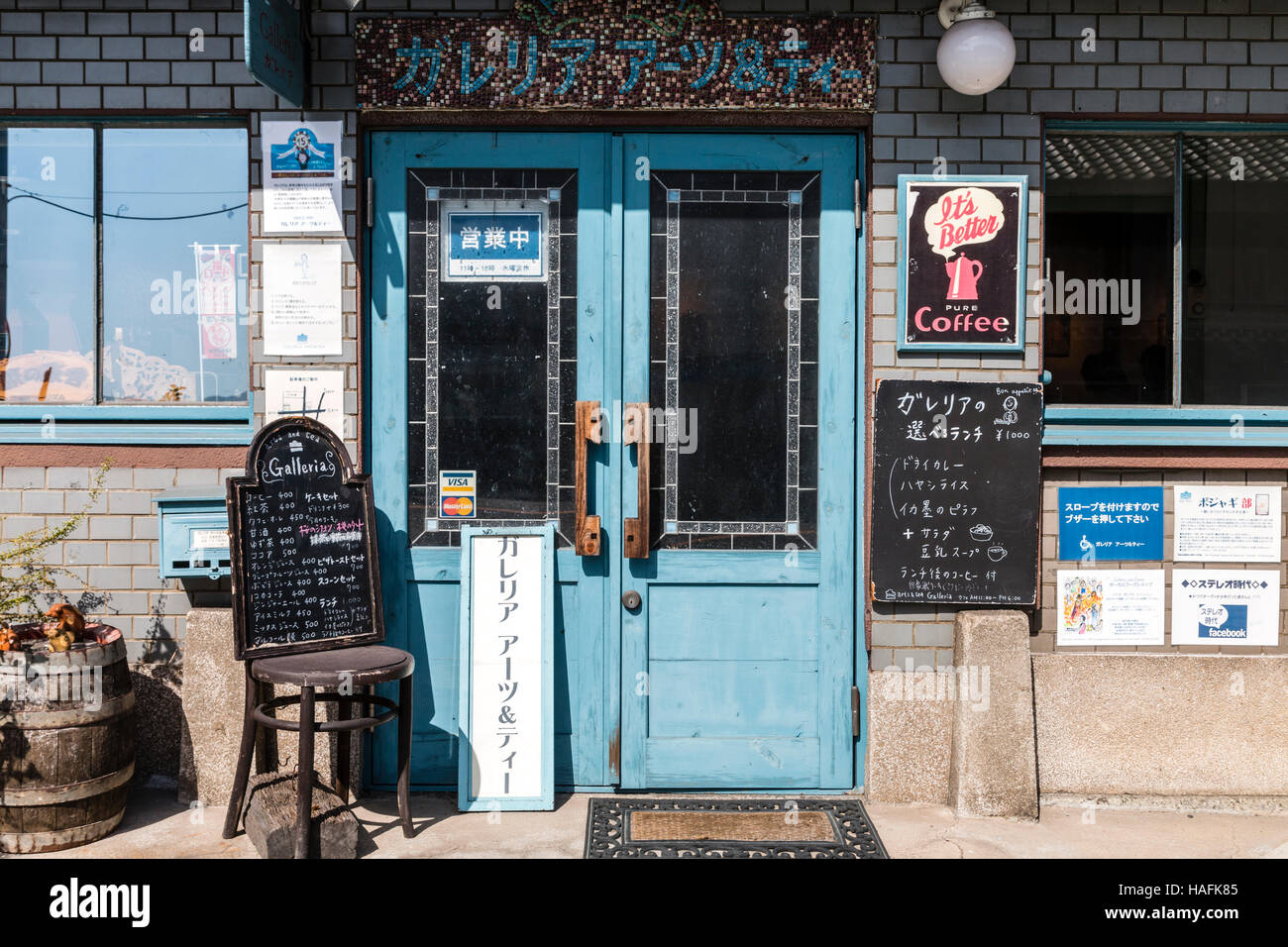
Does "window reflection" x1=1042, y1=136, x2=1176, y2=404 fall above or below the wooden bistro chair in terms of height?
above

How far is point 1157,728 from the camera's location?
15.0ft

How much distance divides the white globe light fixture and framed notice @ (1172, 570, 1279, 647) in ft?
7.89

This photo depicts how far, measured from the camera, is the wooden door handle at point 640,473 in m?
4.52

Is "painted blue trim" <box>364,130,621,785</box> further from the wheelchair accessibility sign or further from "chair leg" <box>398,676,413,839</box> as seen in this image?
"chair leg" <box>398,676,413,839</box>

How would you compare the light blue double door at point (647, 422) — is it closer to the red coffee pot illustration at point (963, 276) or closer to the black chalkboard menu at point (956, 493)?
the black chalkboard menu at point (956, 493)

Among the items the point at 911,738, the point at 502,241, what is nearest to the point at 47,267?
the point at 502,241

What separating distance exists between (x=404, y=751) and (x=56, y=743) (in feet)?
4.37

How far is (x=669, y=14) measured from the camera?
444cm

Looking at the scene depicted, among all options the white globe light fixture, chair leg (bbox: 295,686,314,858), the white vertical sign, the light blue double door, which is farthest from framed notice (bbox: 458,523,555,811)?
the white globe light fixture

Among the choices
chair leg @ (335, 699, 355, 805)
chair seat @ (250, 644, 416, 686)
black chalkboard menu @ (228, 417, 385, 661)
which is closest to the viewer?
chair seat @ (250, 644, 416, 686)

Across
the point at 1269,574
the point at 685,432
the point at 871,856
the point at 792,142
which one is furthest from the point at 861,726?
the point at 792,142

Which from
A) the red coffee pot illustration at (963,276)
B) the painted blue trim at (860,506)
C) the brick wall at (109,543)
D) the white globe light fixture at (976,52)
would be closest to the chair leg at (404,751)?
the brick wall at (109,543)

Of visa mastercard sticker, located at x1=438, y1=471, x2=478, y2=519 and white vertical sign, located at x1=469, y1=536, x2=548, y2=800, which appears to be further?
visa mastercard sticker, located at x1=438, y1=471, x2=478, y2=519

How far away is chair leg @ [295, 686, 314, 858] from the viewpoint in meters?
3.78
